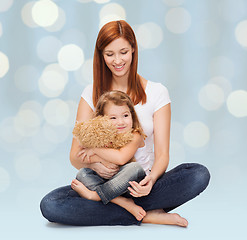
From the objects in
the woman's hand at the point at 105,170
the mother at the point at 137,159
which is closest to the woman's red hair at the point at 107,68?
the mother at the point at 137,159

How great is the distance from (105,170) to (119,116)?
26 cm

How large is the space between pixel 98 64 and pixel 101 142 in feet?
1.59

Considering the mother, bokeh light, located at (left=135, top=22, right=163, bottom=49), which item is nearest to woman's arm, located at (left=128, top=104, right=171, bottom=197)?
the mother

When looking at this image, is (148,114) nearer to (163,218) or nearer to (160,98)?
(160,98)

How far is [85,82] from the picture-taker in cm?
368

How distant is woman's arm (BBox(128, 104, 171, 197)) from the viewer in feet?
7.27

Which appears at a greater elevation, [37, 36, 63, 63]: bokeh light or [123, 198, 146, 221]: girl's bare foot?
[37, 36, 63, 63]: bokeh light

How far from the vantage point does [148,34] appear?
3736 mm
